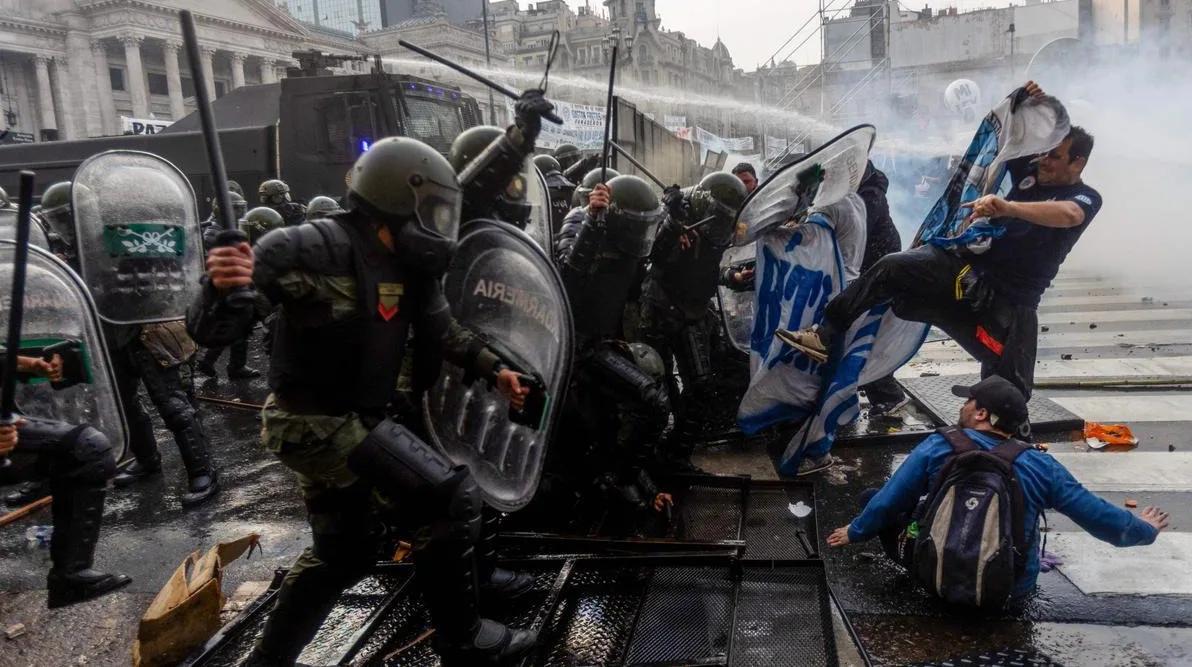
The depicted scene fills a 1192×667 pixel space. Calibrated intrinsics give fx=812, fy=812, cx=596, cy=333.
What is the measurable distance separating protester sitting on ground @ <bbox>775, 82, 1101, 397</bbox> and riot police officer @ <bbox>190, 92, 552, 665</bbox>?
2.60m

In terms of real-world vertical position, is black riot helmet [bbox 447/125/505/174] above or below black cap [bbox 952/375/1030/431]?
above

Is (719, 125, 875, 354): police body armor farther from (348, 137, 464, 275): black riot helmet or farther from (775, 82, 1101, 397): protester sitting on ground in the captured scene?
(348, 137, 464, 275): black riot helmet

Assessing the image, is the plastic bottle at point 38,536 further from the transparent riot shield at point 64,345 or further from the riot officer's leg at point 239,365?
the riot officer's leg at point 239,365

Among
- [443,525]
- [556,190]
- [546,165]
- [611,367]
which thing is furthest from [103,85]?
[443,525]

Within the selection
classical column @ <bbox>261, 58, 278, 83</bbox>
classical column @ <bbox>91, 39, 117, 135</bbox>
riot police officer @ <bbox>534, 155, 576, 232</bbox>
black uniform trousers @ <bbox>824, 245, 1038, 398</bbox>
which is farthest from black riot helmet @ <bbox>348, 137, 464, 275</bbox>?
classical column @ <bbox>261, 58, 278, 83</bbox>

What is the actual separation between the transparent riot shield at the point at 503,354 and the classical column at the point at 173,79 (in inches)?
2044

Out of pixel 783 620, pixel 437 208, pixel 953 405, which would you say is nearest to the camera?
pixel 437 208

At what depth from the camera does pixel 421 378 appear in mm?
3039

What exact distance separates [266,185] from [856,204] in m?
6.23

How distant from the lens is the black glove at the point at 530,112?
3.29m

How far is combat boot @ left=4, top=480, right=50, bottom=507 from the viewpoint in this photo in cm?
502

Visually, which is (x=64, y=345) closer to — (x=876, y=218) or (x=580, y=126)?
(x=876, y=218)

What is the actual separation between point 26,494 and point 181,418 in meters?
1.13

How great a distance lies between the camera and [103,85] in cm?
4681
